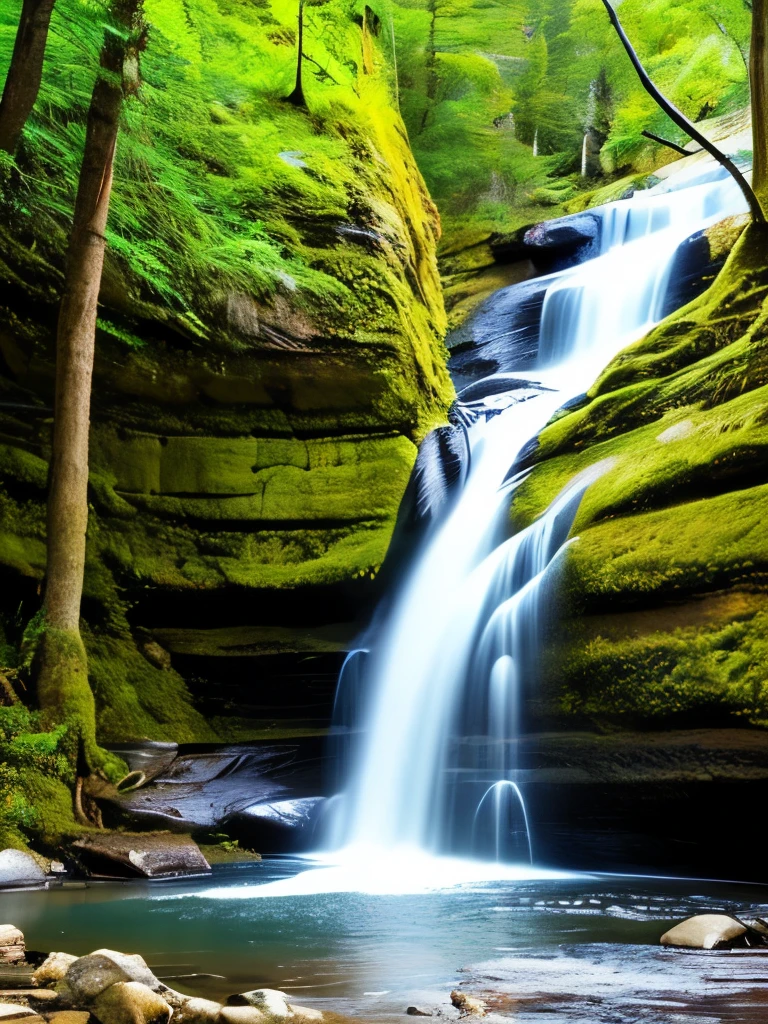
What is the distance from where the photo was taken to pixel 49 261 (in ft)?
31.4

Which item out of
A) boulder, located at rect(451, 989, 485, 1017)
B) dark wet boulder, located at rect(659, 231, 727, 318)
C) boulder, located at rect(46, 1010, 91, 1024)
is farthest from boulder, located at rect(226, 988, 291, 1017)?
dark wet boulder, located at rect(659, 231, 727, 318)

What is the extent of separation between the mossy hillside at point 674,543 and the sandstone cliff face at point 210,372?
3206 mm

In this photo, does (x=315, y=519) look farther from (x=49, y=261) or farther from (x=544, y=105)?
(x=544, y=105)

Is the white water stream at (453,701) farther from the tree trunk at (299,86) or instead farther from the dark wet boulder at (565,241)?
the tree trunk at (299,86)

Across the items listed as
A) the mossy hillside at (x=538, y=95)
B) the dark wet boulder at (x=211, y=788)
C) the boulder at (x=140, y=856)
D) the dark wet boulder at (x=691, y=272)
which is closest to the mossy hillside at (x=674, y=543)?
the dark wet boulder at (x=691, y=272)

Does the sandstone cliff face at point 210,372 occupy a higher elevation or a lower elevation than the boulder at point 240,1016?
higher

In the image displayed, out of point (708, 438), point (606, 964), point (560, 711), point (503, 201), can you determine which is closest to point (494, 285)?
point (503, 201)

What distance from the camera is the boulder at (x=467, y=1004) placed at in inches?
119

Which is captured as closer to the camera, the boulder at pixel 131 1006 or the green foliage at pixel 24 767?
the boulder at pixel 131 1006

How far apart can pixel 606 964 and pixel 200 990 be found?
1669mm

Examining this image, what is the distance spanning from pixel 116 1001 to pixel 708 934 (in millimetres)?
2605

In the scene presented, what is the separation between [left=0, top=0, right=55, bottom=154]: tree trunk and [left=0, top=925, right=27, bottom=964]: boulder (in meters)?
5.62

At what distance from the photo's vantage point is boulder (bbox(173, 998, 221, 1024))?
2.83m

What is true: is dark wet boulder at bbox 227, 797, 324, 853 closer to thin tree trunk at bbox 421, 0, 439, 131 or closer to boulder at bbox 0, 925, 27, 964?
boulder at bbox 0, 925, 27, 964
